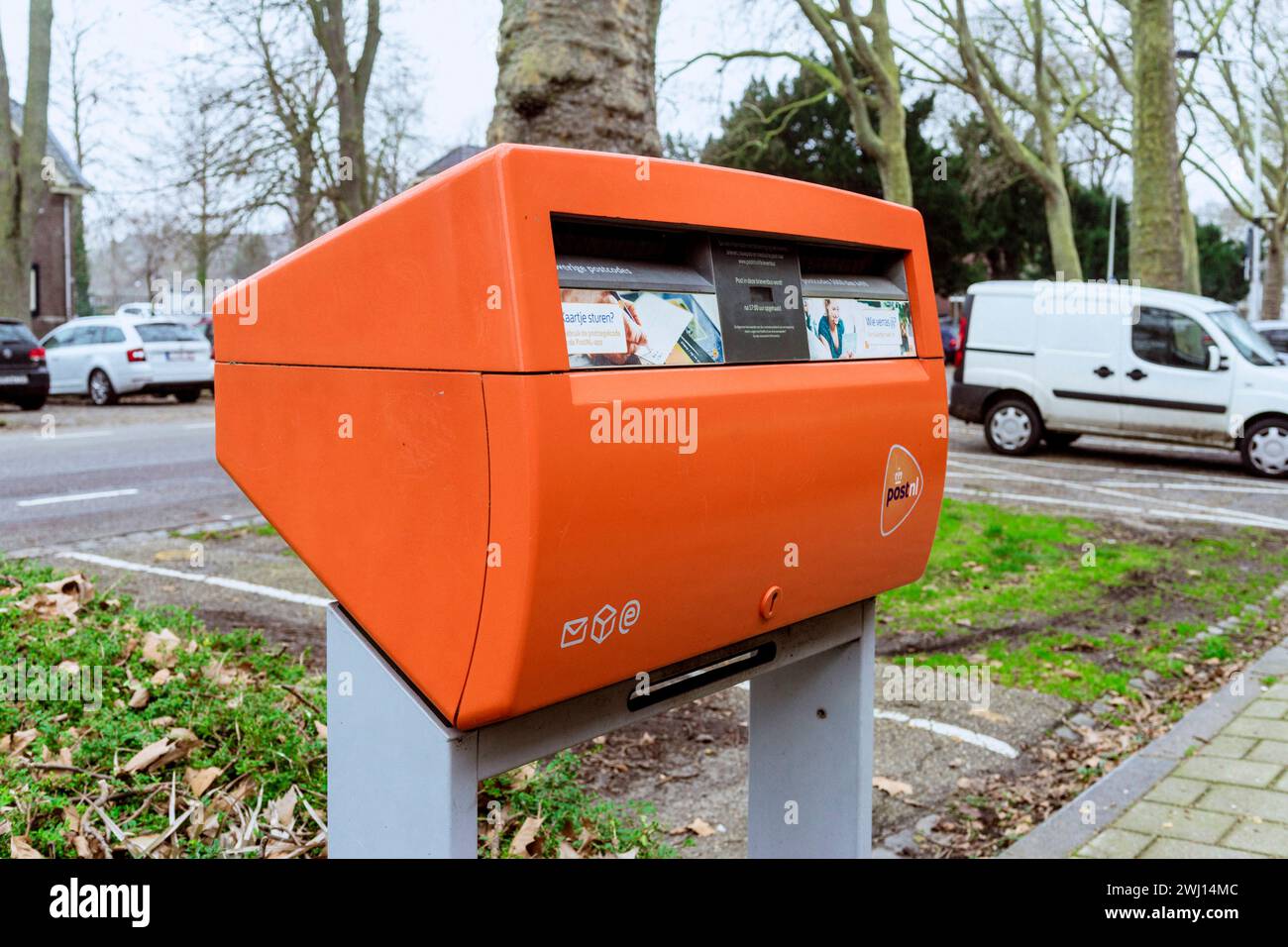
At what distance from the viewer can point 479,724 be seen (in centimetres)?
168

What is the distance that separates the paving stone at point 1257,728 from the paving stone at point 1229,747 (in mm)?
59

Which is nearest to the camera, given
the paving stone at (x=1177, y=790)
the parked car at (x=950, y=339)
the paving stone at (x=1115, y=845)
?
the paving stone at (x=1115, y=845)

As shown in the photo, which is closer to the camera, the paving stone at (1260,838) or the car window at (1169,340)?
the paving stone at (1260,838)

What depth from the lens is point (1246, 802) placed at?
3.85m

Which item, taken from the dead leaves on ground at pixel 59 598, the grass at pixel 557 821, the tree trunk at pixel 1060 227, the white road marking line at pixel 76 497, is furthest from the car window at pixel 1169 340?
the tree trunk at pixel 1060 227

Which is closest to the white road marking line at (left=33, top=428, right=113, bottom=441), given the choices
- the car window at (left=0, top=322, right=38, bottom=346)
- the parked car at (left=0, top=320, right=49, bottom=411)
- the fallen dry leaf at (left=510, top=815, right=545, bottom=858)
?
the parked car at (left=0, top=320, right=49, bottom=411)

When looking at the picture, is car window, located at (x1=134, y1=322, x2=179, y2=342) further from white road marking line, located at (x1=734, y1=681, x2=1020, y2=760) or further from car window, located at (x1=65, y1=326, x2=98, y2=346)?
white road marking line, located at (x1=734, y1=681, x2=1020, y2=760)

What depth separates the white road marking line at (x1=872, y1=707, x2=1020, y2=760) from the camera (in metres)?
4.42

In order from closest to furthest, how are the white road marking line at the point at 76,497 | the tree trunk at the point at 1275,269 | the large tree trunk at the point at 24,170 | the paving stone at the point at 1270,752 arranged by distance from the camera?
the paving stone at the point at 1270,752 → the white road marking line at the point at 76,497 → the large tree trunk at the point at 24,170 → the tree trunk at the point at 1275,269

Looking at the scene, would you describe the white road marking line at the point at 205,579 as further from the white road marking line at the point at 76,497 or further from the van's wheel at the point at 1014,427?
the van's wheel at the point at 1014,427

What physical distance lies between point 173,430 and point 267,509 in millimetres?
14534

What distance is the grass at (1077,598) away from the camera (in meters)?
5.54

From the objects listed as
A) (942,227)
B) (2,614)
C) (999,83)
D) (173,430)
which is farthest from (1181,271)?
(942,227)

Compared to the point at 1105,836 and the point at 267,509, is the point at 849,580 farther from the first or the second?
the point at 1105,836
